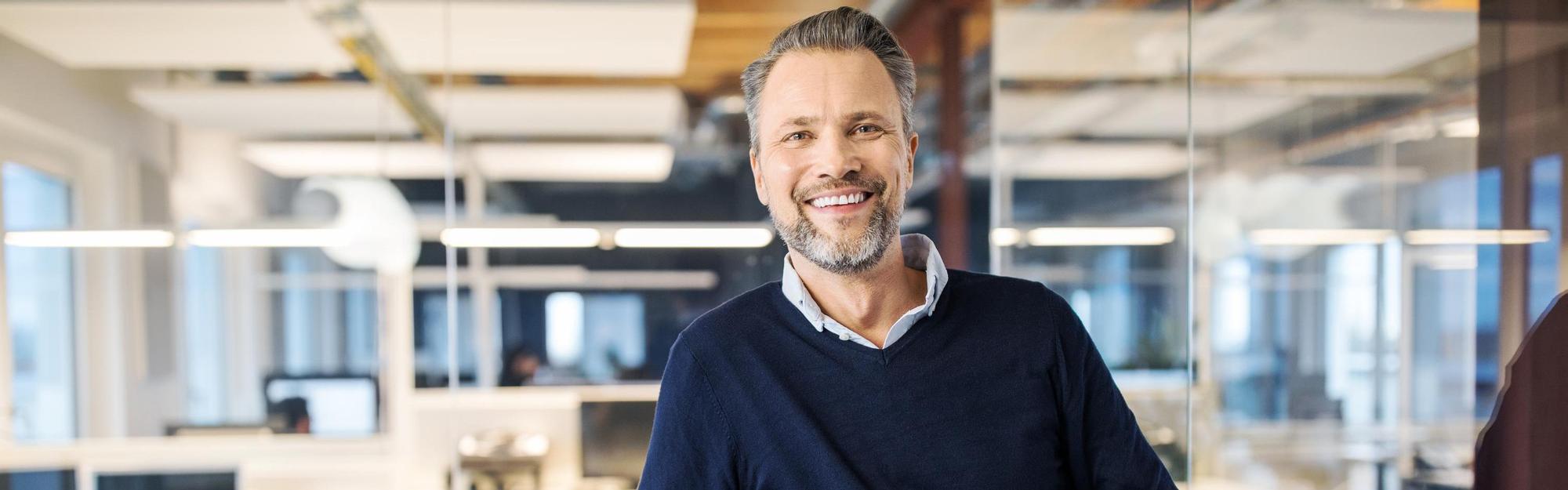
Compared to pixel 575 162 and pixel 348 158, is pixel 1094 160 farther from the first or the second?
pixel 348 158

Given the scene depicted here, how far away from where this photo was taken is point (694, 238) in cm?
479

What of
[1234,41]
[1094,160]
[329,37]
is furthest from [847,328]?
[1094,160]

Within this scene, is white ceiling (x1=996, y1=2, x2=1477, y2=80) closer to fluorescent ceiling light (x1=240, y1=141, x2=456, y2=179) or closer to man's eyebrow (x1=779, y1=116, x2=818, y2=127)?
man's eyebrow (x1=779, y1=116, x2=818, y2=127)

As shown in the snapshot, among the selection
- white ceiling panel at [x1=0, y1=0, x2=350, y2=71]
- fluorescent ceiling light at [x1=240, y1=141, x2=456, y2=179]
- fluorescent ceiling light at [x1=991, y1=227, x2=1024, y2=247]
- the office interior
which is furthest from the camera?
fluorescent ceiling light at [x1=991, y1=227, x2=1024, y2=247]

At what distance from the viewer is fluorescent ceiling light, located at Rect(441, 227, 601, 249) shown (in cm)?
472

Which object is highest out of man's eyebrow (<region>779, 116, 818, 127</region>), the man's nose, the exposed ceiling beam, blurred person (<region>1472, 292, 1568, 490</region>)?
the exposed ceiling beam

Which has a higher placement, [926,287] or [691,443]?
[926,287]

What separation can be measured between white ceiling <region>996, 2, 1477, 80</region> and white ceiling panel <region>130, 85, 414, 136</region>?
3140 millimetres

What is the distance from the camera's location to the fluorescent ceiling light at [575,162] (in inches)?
184

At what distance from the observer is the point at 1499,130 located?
5.32ft

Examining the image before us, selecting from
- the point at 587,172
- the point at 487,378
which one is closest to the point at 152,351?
the point at 487,378

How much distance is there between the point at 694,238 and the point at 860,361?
3.79 m

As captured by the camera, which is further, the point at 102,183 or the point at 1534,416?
the point at 102,183

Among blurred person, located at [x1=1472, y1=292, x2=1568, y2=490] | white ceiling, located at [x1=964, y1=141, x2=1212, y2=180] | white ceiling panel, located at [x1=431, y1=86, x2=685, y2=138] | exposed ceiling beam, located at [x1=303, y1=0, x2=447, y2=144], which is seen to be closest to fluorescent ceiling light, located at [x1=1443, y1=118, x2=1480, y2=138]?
blurred person, located at [x1=1472, y1=292, x2=1568, y2=490]
